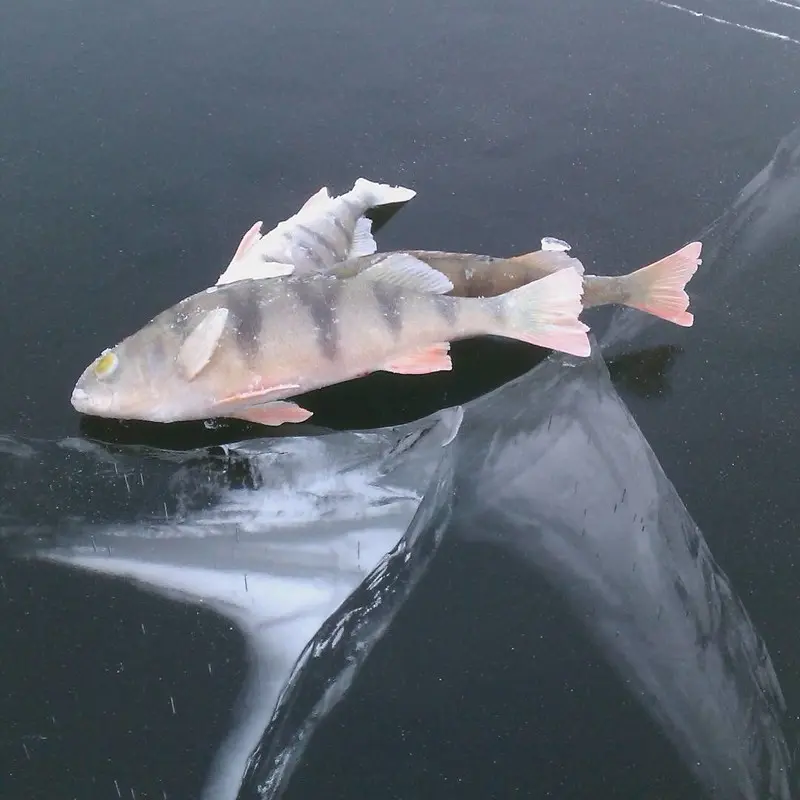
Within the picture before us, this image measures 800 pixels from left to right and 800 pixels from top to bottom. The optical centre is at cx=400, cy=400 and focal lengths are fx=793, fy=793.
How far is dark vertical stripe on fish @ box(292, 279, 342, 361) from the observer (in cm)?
168

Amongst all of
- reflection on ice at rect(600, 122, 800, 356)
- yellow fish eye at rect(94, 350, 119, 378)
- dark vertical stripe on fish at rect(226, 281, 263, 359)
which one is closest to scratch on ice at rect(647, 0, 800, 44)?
reflection on ice at rect(600, 122, 800, 356)

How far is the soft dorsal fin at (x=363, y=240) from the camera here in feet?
6.85

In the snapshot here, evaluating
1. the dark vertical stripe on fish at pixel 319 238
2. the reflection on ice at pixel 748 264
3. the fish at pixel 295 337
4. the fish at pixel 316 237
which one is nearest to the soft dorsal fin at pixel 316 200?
the fish at pixel 316 237

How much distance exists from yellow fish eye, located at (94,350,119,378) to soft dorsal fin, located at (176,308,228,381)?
0.43 feet

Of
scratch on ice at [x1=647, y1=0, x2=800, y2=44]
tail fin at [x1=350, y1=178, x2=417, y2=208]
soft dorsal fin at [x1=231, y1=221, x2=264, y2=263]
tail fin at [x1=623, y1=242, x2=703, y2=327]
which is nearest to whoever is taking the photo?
tail fin at [x1=623, y1=242, x2=703, y2=327]

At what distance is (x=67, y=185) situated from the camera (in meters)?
2.21

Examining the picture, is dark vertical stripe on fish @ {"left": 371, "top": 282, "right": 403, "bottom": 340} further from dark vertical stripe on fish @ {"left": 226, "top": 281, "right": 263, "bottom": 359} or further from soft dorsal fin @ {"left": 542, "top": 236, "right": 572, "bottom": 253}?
soft dorsal fin @ {"left": 542, "top": 236, "right": 572, "bottom": 253}

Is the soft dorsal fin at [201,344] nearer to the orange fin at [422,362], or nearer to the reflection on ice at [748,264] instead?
the orange fin at [422,362]

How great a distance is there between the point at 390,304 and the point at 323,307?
152 mm

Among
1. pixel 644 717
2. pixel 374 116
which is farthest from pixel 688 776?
Answer: pixel 374 116

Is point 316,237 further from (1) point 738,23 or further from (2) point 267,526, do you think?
(1) point 738,23

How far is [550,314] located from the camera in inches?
70.2

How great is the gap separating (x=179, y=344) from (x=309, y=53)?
4.92ft

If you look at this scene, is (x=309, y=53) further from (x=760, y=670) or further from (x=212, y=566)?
(x=760, y=670)
